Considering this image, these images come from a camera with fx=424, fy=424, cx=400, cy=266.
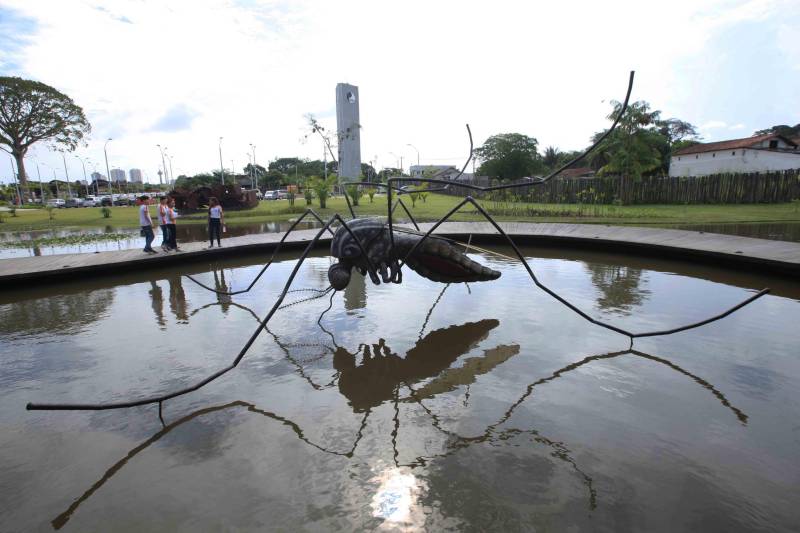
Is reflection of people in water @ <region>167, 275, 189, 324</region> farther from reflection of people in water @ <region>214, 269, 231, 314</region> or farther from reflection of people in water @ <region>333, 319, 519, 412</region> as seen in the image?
reflection of people in water @ <region>333, 319, 519, 412</region>

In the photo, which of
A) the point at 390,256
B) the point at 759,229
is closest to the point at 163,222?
the point at 390,256

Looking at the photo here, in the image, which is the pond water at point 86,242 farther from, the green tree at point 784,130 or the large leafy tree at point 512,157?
the green tree at point 784,130

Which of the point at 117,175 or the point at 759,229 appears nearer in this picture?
the point at 759,229

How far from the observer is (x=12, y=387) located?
4.30 metres

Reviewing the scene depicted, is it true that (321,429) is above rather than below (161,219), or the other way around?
below

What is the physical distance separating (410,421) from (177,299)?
18.4 feet

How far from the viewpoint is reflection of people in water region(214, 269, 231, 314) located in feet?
22.7

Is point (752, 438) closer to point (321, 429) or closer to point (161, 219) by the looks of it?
point (321, 429)

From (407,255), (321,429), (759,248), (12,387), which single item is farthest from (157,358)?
(759,248)

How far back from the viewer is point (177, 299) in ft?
24.6

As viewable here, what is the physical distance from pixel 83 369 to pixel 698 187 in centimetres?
3233

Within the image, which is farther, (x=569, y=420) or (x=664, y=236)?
(x=664, y=236)

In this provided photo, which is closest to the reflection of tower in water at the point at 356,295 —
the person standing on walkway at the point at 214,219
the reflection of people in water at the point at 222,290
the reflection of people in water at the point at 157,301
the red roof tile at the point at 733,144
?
the reflection of people in water at the point at 222,290

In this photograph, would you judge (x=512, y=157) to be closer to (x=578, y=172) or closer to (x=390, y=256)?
(x=578, y=172)
